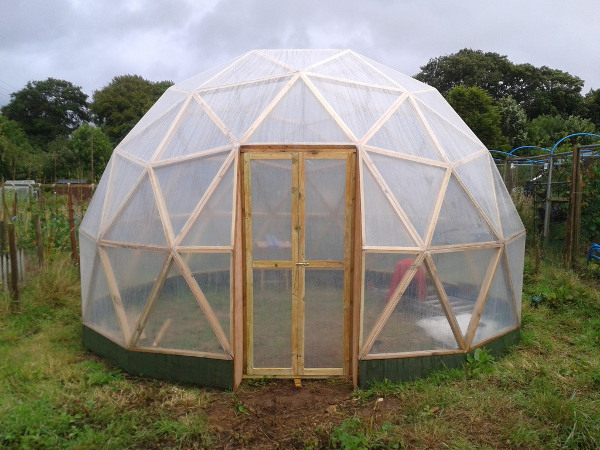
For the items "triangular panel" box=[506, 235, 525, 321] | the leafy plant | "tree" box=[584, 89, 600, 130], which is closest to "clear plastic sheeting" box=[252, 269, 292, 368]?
the leafy plant

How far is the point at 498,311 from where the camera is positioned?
6.04 metres

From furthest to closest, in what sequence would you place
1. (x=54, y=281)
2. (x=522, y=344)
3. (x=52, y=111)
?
(x=52, y=111)
(x=54, y=281)
(x=522, y=344)

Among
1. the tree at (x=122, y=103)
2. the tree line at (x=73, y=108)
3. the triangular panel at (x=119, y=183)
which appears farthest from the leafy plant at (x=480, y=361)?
the tree at (x=122, y=103)

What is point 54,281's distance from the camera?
8070 millimetres

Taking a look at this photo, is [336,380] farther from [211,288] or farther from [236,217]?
[236,217]

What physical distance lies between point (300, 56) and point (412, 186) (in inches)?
103

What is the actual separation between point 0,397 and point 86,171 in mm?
26034

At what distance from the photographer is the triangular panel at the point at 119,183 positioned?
232 inches

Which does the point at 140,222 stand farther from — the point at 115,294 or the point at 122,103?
the point at 122,103

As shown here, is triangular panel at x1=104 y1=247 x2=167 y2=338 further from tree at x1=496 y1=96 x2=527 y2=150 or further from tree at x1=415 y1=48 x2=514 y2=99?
tree at x1=415 y1=48 x2=514 y2=99

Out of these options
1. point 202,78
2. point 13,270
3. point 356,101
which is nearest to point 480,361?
point 356,101

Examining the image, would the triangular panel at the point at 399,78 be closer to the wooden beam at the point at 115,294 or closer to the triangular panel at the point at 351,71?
the triangular panel at the point at 351,71

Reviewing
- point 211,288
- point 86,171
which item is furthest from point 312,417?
point 86,171

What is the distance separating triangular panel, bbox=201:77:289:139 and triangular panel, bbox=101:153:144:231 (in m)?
1.25
